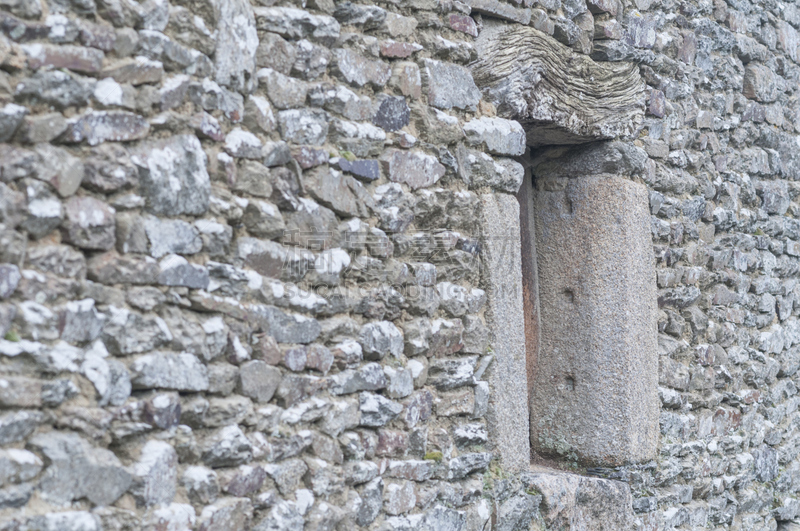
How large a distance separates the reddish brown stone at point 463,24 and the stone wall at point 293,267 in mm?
10

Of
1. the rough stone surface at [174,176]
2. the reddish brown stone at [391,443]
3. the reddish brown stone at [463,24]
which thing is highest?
the reddish brown stone at [463,24]

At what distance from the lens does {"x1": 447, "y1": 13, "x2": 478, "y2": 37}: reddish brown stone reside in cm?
290

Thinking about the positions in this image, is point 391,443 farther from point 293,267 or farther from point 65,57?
point 65,57

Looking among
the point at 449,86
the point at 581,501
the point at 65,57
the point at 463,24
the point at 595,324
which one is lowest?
the point at 581,501

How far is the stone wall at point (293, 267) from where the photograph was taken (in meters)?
1.69

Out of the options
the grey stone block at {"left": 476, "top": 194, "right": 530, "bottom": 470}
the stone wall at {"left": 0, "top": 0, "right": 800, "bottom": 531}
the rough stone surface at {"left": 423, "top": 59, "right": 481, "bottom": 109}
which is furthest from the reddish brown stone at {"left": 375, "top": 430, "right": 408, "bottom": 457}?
the rough stone surface at {"left": 423, "top": 59, "right": 481, "bottom": 109}

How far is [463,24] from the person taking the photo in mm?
2939

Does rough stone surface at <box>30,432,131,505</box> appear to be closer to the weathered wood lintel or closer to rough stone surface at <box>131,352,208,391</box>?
rough stone surface at <box>131,352,208,391</box>

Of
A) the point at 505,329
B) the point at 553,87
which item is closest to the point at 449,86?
the point at 553,87

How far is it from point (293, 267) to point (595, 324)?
1.77 m

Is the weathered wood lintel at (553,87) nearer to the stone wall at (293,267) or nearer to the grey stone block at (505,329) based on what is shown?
the stone wall at (293,267)

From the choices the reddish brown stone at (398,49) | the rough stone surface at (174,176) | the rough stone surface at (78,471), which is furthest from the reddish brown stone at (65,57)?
the reddish brown stone at (398,49)

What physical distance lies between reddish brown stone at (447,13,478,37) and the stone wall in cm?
1

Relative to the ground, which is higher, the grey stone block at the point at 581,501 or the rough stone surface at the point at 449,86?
the rough stone surface at the point at 449,86
